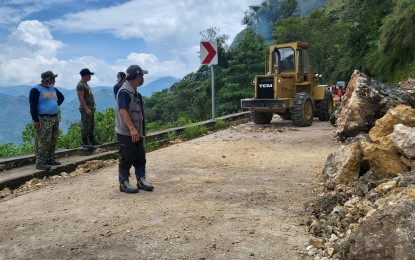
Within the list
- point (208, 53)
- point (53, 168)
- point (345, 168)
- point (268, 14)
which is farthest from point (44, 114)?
point (268, 14)

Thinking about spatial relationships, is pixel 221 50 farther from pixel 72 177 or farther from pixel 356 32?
pixel 72 177

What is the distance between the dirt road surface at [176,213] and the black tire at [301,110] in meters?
4.60

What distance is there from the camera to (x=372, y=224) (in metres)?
2.97

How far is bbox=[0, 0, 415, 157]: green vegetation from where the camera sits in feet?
44.3

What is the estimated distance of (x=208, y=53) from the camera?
38.5 feet

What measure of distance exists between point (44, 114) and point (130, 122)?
2308 mm

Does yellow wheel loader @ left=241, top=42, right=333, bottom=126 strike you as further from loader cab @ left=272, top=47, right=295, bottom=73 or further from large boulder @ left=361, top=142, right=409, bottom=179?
large boulder @ left=361, top=142, right=409, bottom=179

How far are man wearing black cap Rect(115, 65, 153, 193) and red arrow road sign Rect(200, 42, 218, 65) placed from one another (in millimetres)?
6423

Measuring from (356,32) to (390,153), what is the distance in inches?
1138

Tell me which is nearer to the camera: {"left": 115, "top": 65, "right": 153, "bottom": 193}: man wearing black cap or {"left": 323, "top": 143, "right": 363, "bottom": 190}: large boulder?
{"left": 323, "top": 143, "right": 363, "bottom": 190}: large boulder

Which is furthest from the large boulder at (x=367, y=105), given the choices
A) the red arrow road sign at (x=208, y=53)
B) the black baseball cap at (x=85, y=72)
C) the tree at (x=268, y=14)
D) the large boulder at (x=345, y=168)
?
the tree at (x=268, y=14)

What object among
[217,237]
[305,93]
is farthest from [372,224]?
[305,93]

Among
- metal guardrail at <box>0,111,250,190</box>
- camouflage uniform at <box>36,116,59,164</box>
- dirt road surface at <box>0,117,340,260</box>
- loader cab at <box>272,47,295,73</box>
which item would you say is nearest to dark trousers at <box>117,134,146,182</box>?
dirt road surface at <box>0,117,340,260</box>

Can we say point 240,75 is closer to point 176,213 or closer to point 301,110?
point 301,110
